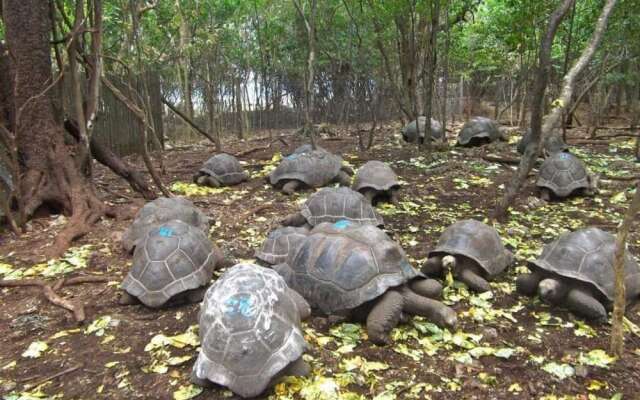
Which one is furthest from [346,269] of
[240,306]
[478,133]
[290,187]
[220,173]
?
[478,133]

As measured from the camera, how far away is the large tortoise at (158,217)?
540 cm

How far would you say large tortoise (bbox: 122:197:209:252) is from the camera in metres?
5.40

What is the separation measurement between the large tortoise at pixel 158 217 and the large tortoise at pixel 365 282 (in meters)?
2.11

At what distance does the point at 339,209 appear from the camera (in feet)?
19.2

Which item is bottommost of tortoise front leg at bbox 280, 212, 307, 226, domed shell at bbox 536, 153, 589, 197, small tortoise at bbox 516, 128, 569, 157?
tortoise front leg at bbox 280, 212, 307, 226

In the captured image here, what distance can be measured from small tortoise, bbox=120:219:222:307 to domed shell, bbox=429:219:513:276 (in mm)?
2290

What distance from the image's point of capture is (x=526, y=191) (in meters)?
7.91

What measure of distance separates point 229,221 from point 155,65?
1142 centimetres

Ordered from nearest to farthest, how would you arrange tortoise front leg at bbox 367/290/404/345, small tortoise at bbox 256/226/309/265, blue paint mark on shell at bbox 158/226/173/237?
1. tortoise front leg at bbox 367/290/404/345
2. blue paint mark on shell at bbox 158/226/173/237
3. small tortoise at bbox 256/226/309/265

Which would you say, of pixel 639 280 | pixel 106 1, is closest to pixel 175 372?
pixel 639 280

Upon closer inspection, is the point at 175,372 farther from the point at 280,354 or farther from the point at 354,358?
the point at 354,358

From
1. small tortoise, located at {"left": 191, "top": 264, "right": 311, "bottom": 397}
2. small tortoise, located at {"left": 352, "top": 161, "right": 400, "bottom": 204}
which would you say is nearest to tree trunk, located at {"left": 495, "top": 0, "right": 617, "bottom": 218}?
small tortoise, located at {"left": 352, "top": 161, "right": 400, "bottom": 204}

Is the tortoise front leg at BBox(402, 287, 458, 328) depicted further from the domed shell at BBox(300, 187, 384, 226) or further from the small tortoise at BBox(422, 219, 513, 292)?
the domed shell at BBox(300, 187, 384, 226)

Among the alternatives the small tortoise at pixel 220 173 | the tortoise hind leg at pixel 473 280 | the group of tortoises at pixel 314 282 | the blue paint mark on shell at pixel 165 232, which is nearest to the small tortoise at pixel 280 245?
the group of tortoises at pixel 314 282
